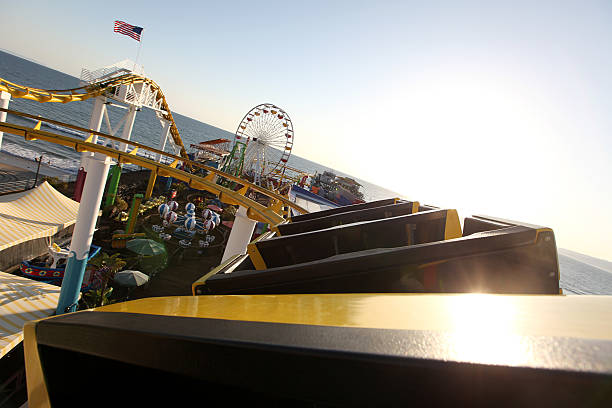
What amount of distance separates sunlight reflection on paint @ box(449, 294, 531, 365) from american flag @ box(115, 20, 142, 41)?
2487cm

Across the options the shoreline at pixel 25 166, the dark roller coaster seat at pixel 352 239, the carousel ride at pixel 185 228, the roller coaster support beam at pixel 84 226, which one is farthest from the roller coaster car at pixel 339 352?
the shoreline at pixel 25 166

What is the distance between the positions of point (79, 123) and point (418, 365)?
79522 millimetres

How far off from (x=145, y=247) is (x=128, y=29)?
15.9 m

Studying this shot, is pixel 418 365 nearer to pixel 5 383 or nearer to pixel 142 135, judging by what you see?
pixel 5 383

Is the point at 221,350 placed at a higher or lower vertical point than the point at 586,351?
lower

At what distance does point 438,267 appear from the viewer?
5.29 feet

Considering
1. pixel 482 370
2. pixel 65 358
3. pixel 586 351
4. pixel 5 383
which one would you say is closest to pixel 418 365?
pixel 482 370

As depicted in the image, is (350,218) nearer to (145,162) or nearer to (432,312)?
(432,312)

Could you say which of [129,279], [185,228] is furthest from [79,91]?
[129,279]

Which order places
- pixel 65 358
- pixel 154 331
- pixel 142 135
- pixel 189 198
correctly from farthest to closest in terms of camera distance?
pixel 142 135, pixel 189 198, pixel 65 358, pixel 154 331

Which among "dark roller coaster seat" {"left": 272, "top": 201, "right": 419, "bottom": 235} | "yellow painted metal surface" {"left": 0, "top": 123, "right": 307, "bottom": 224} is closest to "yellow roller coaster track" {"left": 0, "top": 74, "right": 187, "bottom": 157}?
"yellow painted metal surface" {"left": 0, "top": 123, "right": 307, "bottom": 224}

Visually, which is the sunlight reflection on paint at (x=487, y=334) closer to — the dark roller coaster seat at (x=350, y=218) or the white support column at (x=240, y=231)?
the dark roller coaster seat at (x=350, y=218)

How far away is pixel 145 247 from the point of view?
534 inches

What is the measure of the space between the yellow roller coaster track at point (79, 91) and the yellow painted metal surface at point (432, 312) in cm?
1413
